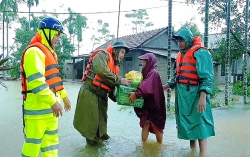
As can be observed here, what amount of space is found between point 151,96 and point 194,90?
789 mm

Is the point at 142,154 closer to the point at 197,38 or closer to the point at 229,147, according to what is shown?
the point at 229,147

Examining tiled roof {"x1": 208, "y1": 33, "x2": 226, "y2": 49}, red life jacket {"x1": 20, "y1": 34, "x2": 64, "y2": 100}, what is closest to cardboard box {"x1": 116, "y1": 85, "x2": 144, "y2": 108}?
red life jacket {"x1": 20, "y1": 34, "x2": 64, "y2": 100}

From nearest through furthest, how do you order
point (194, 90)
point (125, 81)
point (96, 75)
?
1. point (194, 90)
2. point (125, 81)
3. point (96, 75)

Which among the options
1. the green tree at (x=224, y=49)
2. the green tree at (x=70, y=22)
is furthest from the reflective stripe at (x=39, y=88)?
the green tree at (x=70, y=22)

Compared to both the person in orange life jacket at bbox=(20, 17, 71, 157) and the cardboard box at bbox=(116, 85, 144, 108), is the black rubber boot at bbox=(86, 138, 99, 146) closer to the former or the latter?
the cardboard box at bbox=(116, 85, 144, 108)

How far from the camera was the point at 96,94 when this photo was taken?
196 inches

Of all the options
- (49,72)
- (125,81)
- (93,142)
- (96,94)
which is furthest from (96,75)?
(49,72)

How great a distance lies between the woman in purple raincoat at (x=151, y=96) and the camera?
4.79 m

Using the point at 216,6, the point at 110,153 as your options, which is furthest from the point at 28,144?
the point at 216,6

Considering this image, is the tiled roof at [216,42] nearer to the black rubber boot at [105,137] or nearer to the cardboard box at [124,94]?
the black rubber boot at [105,137]

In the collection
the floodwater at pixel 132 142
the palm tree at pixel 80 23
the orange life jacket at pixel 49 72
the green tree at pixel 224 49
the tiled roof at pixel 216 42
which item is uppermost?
the palm tree at pixel 80 23

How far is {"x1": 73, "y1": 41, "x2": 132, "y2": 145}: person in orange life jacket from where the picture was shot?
15.8 ft

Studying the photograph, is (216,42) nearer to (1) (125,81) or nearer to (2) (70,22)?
(1) (125,81)

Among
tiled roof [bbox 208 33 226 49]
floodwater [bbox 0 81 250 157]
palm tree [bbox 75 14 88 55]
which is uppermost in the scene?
palm tree [bbox 75 14 88 55]
